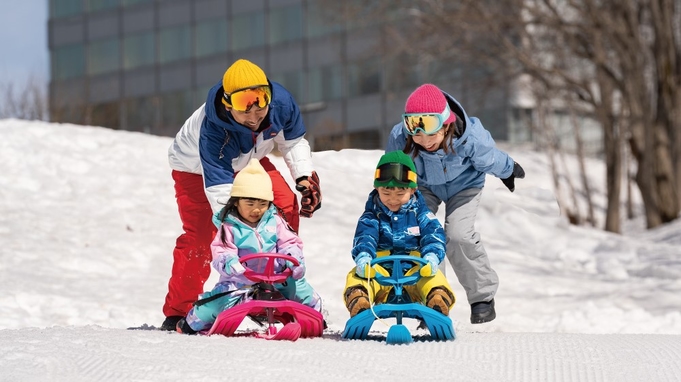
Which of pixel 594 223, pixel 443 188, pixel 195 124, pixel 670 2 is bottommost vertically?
pixel 594 223

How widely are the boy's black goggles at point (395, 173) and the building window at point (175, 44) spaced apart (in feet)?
119

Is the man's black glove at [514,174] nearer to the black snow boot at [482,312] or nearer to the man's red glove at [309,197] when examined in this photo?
the black snow boot at [482,312]

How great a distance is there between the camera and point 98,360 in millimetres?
4344

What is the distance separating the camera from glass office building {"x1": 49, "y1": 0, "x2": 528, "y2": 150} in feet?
115

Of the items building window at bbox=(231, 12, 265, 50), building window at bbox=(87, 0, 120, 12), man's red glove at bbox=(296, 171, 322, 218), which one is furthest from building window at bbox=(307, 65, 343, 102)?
man's red glove at bbox=(296, 171, 322, 218)

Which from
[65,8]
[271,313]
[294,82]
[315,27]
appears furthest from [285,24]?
[271,313]

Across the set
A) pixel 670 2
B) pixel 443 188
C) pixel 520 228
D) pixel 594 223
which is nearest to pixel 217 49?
pixel 594 223

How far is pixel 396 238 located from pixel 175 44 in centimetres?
3686

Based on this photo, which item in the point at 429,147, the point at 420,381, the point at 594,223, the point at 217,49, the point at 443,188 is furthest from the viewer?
the point at 217,49

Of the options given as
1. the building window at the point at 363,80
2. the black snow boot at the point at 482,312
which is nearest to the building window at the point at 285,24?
the building window at the point at 363,80

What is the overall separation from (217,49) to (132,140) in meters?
25.2

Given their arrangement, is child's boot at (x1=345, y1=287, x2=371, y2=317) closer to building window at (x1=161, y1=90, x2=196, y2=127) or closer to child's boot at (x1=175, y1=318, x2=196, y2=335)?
child's boot at (x1=175, y1=318, x2=196, y2=335)

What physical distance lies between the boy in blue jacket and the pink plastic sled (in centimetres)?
22

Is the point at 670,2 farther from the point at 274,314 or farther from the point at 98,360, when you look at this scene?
the point at 98,360
